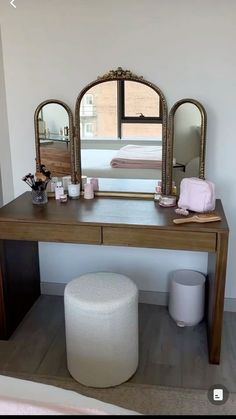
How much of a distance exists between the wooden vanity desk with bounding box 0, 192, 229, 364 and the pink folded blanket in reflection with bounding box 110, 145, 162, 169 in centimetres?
21

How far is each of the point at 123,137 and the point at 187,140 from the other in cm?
38

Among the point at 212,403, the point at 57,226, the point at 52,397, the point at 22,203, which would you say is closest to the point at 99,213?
the point at 57,226

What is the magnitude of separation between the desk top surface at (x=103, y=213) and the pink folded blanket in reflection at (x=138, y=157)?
21cm

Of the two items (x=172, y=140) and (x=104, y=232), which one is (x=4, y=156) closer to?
(x=104, y=232)

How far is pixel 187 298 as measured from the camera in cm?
239

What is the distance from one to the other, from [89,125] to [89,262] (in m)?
0.91

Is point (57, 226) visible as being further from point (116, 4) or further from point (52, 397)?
point (116, 4)

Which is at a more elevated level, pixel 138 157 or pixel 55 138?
pixel 55 138

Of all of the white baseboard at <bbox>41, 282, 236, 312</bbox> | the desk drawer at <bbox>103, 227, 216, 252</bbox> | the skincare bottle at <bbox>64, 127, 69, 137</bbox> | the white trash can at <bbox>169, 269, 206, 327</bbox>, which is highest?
the skincare bottle at <bbox>64, 127, 69, 137</bbox>

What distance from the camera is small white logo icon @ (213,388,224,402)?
1.89 m

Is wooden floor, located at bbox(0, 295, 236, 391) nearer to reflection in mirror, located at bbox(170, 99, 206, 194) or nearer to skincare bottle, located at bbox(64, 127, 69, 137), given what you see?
reflection in mirror, located at bbox(170, 99, 206, 194)

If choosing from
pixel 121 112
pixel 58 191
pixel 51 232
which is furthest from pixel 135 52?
pixel 51 232

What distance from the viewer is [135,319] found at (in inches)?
77.2

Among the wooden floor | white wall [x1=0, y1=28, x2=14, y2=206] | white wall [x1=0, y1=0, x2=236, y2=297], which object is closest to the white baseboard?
the wooden floor
